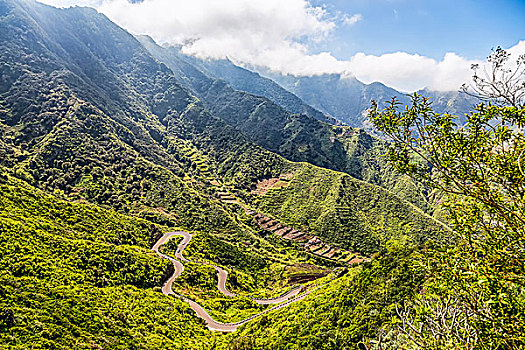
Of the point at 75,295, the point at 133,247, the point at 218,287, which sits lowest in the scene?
the point at 218,287

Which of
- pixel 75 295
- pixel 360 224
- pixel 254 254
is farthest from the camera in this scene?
pixel 360 224

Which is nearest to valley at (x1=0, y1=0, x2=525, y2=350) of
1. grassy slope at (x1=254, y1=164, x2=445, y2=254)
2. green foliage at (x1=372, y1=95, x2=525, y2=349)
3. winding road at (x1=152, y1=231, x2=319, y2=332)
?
green foliage at (x1=372, y1=95, x2=525, y2=349)

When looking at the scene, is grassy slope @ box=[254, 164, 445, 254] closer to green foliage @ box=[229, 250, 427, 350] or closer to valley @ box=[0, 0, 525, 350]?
valley @ box=[0, 0, 525, 350]

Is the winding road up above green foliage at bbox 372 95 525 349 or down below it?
below

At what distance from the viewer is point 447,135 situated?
8.00 meters

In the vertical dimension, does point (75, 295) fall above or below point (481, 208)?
below

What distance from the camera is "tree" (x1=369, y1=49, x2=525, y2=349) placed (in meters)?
7.18

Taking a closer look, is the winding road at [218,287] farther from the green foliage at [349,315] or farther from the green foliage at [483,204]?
the green foliage at [483,204]

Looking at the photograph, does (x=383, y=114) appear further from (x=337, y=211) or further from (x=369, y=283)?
(x=337, y=211)

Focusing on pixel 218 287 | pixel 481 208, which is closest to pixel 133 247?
pixel 218 287

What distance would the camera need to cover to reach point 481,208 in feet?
25.4

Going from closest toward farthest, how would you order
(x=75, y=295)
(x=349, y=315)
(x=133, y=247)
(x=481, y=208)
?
1. (x=481, y=208)
2. (x=349, y=315)
3. (x=75, y=295)
4. (x=133, y=247)

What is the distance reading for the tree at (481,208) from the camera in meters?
7.18

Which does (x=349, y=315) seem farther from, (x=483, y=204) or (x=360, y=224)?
(x=360, y=224)
